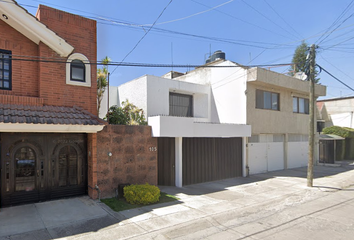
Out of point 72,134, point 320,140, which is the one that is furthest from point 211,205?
point 320,140

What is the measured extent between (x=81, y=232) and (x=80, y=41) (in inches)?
264

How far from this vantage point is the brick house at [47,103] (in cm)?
744

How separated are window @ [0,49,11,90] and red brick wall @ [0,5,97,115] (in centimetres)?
14

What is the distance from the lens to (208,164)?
12359 mm

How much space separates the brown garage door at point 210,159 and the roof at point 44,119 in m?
5.07

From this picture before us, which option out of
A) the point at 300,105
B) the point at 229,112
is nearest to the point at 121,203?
the point at 229,112

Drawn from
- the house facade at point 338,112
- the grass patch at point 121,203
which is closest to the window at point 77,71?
the grass patch at point 121,203

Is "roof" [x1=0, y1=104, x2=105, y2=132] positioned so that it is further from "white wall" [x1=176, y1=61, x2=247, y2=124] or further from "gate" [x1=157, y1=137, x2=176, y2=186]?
"white wall" [x1=176, y1=61, x2=247, y2=124]

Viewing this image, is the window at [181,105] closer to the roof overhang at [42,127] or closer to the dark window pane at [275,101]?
the dark window pane at [275,101]

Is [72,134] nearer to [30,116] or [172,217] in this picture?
[30,116]

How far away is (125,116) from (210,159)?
5.04 m

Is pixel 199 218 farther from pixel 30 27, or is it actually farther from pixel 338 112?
pixel 338 112

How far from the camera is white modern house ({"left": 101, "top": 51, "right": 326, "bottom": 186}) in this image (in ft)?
38.5

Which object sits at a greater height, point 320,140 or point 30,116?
point 30,116
